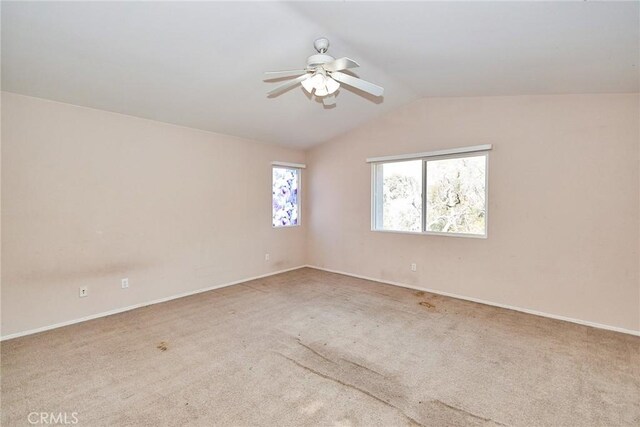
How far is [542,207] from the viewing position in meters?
3.40

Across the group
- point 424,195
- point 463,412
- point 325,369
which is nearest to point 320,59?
point 325,369

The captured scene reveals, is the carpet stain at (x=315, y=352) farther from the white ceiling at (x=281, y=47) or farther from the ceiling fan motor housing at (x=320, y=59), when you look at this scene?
the white ceiling at (x=281, y=47)

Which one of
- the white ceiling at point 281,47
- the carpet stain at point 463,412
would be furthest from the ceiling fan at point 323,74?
the carpet stain at point 463,412

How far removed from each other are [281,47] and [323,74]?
0.62 m

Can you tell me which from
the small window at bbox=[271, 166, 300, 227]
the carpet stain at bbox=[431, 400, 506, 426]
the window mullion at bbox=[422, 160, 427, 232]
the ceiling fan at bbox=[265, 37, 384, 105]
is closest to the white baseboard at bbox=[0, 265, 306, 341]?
the small window at bbox=[271, 166, 300, 227]

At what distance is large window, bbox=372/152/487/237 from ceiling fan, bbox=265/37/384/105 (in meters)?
2.08

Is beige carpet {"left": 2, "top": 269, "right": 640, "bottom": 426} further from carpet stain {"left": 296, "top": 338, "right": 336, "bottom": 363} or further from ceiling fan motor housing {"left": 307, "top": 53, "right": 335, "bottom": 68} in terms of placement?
ceiling fan motor housing {"left": 307, "top": 53, "right": 335, "bottom": 68}

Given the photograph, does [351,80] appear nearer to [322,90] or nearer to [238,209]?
[322,90]

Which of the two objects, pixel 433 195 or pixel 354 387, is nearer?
pixel 354 387

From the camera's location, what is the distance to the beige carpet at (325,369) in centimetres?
185

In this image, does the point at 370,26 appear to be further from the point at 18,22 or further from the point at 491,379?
the point at 491,379

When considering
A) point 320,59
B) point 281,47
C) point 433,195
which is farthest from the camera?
point 433,195

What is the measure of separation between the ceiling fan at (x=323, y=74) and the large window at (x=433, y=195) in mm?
2079

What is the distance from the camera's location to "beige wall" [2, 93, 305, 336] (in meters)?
2.86
